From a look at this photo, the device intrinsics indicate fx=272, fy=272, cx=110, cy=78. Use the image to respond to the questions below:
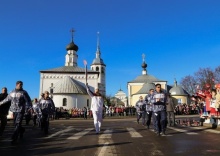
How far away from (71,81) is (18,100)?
5184 cm

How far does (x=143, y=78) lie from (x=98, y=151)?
92168mm

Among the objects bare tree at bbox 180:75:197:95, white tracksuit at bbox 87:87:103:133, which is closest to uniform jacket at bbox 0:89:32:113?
white tracksuit at bbox 87:87:103:133

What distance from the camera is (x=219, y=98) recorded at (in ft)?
39.7

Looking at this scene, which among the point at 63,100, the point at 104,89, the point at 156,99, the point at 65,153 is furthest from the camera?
the point at 104,89

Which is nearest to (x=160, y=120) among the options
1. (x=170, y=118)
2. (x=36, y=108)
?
(x=170, y=118)

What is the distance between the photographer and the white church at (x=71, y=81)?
57.3m

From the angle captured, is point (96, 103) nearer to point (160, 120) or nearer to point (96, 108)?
point (96, 108)

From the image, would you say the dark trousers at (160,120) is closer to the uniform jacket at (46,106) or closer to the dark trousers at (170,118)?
the uniform jacket at (46,106)

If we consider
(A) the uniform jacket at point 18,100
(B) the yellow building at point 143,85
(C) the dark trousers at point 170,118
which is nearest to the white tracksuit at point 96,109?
(A) the uniform jacket at point 18,100

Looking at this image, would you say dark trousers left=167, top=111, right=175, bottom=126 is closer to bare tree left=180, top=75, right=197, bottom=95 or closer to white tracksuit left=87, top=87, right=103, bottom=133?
white tracksuit left=87, top=87, right=103, bottom=133

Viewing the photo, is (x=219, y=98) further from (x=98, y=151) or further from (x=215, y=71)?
(x=215, y=71)

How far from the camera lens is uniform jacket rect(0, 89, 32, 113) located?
350 inches

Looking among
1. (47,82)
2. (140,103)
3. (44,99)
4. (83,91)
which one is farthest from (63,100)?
(44,99)

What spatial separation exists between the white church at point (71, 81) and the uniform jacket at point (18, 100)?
48.2 metres
